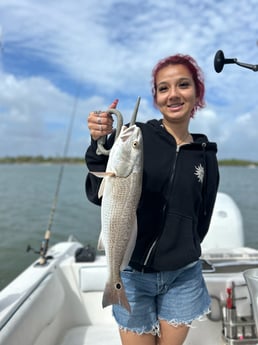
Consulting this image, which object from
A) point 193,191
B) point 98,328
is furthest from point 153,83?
point 98,328

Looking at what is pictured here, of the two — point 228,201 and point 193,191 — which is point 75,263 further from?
point 228,201

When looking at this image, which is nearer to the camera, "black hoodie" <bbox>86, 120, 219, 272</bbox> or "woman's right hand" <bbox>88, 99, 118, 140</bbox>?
"woman's right hand" <bbox>88, 99, 118, 140</bbox>

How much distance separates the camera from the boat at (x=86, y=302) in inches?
108

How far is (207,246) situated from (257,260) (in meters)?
0.98

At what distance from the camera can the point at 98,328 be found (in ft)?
11.6

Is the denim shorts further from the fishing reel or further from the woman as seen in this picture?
the fishing reel

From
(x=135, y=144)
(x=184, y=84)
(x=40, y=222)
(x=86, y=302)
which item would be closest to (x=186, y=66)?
(x=184, y=84)

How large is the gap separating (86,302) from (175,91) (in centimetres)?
248

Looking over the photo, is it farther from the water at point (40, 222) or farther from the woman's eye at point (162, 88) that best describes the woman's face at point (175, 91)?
the water at point (40, 222)

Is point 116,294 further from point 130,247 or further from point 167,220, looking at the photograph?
point 167,220

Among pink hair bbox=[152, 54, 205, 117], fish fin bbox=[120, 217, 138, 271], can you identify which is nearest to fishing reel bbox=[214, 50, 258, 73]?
pink hair bbox=[152, 54, 205, 117]

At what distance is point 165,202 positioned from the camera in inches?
76.7

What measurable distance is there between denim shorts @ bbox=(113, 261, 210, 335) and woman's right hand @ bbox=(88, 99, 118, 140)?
781mm

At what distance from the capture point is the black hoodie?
6.30 feet
